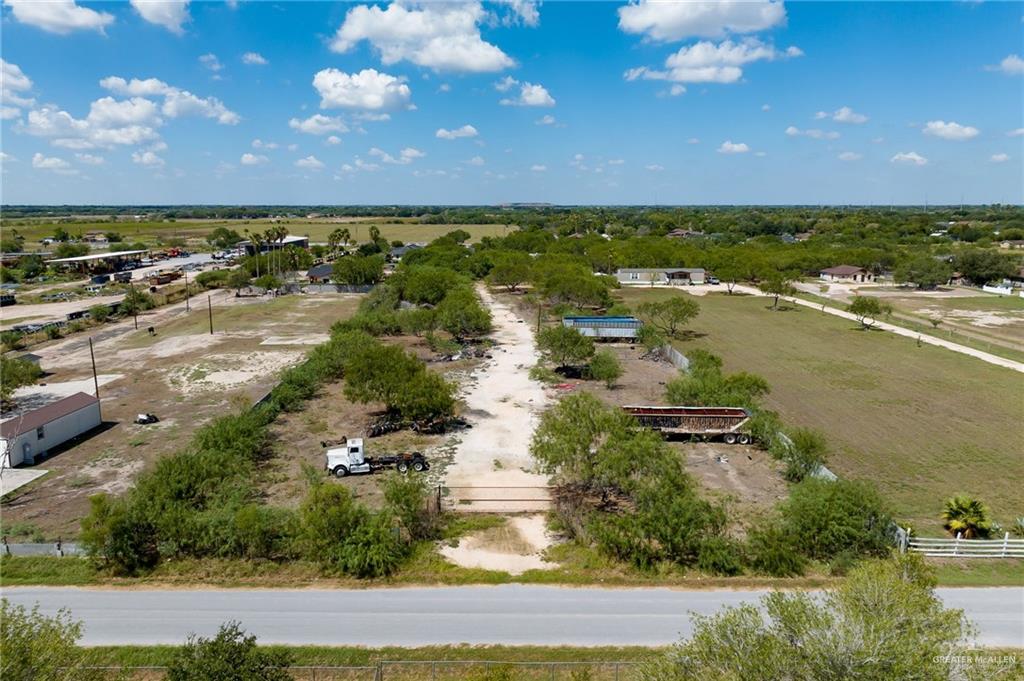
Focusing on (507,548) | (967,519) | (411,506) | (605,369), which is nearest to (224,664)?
(411,506)

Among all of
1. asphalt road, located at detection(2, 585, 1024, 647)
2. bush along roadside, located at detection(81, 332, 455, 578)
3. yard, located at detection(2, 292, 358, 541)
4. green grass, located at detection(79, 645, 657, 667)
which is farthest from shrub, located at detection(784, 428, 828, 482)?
yard, located at detection(2, 292, 358, 541)

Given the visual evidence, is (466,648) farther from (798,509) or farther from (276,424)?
(276,424)

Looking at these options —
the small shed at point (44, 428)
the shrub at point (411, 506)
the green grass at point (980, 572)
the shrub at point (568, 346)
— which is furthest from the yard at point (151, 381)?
the green grass at point (980, 572)

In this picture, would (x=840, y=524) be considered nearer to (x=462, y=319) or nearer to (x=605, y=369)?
(x=605, y=369)

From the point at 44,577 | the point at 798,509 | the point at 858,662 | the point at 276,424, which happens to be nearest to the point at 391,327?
the point at 276,424

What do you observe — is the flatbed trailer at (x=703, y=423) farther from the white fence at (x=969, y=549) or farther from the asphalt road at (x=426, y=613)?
the asphalt road at (x=426, y=613)

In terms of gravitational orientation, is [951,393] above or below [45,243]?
below
